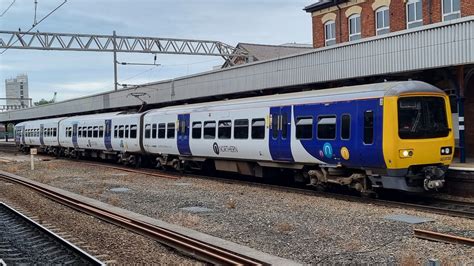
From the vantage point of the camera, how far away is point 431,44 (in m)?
16.9

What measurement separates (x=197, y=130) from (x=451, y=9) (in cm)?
1232

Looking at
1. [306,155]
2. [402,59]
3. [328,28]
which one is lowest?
[306,155]

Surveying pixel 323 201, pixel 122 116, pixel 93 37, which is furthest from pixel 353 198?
pixel 93 37

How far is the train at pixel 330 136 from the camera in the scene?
1275 centimetres

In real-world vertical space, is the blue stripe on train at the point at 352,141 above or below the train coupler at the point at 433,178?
above

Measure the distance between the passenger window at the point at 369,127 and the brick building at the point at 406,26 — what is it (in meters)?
4.96

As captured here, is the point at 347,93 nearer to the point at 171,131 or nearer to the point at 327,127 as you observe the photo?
the point at 327,127

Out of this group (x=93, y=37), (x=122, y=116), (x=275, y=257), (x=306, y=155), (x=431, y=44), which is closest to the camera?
(x=275, y=257)

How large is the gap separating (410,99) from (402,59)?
526 centimetres

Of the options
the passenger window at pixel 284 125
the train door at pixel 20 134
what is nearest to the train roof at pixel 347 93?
the passenger window at pixel 284 125

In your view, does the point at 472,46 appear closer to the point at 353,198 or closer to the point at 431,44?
the point at 431,44

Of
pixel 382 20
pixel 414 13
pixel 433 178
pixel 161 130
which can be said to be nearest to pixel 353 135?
pixel 433 178

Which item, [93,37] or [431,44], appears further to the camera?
[93,37]

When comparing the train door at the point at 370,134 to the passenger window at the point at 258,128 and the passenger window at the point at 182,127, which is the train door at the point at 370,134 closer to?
the passenger window at the point at 258,128
